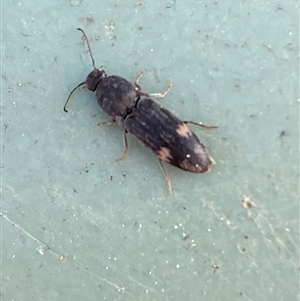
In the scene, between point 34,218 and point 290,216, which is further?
point 34,218

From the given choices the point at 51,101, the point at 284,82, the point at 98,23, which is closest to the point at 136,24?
the point at 98,23

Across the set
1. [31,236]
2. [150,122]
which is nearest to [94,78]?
[150,122]

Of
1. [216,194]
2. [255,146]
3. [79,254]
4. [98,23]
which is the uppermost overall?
[98,23]

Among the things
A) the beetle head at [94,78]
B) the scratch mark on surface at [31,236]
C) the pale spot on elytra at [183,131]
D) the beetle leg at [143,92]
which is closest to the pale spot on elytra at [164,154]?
the pale spot on elytra at [183,131]

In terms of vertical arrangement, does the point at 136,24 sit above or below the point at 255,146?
above

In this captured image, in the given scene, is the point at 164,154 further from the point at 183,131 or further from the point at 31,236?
the point at 31,236

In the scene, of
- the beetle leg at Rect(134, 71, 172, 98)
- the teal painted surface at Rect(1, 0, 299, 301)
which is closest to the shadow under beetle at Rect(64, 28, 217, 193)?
the beetle leg at Rect(134, 71, 172, 98)

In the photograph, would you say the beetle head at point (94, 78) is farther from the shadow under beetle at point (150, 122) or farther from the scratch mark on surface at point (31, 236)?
the scratch mark on surface at point (31, 236)

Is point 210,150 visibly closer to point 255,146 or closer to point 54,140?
point 255,146
